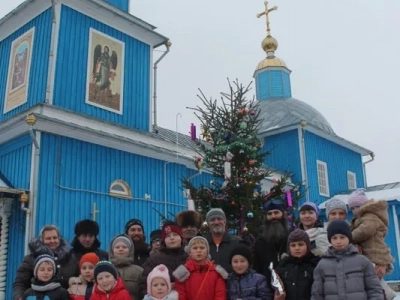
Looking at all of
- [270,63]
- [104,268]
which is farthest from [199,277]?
[270,63]

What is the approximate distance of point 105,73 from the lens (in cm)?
1259

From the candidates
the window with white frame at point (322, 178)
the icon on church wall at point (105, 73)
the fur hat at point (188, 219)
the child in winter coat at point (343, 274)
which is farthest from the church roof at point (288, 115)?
the child in winter coat at point (343, 274)

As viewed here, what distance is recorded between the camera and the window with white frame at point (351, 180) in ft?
69.8

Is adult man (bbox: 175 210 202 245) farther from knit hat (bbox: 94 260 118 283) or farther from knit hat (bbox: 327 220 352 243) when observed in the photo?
knit hat (bbox: 327 220 352 243)

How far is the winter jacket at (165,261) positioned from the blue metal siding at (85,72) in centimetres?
738

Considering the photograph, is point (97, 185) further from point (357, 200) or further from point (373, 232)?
point (373, 232)

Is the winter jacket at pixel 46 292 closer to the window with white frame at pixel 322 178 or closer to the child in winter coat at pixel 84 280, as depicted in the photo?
the child in winter coat at pixel 84 280

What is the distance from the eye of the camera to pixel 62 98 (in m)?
11.5

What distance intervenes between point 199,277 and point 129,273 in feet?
2.56

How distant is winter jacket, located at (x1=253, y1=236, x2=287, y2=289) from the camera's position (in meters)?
4.87

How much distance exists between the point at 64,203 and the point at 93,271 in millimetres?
6077

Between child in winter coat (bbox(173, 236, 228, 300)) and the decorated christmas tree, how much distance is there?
165 cm

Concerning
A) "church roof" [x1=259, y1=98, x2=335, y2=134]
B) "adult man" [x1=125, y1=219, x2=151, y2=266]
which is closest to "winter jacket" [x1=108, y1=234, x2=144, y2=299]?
"adult man" [x1=125, y1=219, x2=151, y2=266]

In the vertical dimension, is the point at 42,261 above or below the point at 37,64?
below
